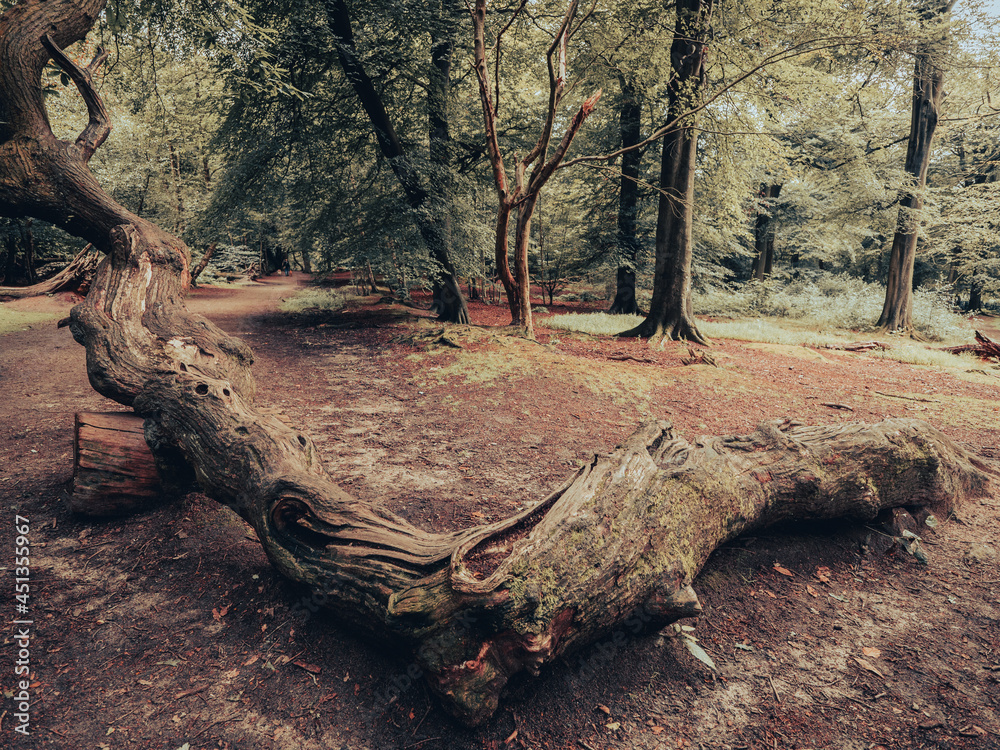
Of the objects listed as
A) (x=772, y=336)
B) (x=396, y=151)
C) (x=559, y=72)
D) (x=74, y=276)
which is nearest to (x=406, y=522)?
(x=559, y=72)

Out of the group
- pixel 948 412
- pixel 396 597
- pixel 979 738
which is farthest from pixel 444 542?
pixel 948 412

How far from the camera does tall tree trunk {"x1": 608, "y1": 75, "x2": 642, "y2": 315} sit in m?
15.5

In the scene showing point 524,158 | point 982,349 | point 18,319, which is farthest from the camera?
point 982,349

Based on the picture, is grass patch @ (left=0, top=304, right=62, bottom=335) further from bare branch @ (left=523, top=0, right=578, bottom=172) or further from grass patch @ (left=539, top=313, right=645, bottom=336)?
grass patch @ (left=539, top=313, right=645, bottom=336)

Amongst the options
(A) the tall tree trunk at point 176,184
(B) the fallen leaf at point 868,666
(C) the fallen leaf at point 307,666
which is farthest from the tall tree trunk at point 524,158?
(A) the tall tree trunk at point 176,184

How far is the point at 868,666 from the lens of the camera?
253 cm

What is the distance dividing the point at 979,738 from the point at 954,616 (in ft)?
3.43

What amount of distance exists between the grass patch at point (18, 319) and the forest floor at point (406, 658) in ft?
20.5

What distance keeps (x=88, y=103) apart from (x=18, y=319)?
8620 millimetres

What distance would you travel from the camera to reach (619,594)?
2422 mm

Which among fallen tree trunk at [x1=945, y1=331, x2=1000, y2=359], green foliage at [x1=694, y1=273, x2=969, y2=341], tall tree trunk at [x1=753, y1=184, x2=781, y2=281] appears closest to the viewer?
fallen tree trunk at [x1=945, y1=331, x2=1000, y2=359]

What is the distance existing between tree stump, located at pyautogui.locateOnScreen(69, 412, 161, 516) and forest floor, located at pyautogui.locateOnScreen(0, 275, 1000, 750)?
14cm

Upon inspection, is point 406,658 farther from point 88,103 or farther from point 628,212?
point 628,212

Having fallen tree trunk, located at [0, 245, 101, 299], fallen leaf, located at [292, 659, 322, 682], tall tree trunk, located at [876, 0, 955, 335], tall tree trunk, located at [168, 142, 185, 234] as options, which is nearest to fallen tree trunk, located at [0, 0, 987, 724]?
fallen leaf, located at [292, 659, 322, 682]
